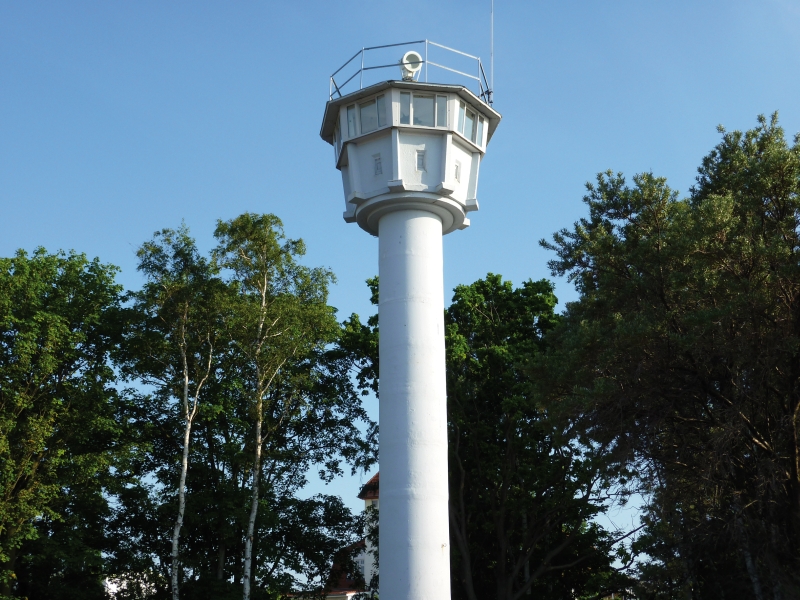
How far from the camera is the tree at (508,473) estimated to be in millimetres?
32125

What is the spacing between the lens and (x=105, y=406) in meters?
31.9

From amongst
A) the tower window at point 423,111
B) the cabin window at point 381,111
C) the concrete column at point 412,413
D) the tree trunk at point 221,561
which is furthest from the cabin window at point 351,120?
the tree trunk at point 221,561

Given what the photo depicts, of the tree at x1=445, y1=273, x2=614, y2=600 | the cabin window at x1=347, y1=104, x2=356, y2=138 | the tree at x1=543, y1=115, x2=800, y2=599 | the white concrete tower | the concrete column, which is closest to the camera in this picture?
the concrete column

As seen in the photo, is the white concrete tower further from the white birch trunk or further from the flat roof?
the white birch trunk

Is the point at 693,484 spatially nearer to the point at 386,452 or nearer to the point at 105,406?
the point at 386,452

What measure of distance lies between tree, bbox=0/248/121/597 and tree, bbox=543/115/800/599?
17110 mm

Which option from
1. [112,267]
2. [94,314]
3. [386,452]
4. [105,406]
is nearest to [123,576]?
[105,406]

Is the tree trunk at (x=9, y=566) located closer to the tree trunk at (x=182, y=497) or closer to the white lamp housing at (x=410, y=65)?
the tree trunk at (x=182, y=497)

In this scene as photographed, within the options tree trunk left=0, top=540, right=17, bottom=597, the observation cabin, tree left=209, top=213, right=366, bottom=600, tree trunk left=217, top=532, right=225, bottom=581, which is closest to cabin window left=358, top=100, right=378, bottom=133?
the observation cabin

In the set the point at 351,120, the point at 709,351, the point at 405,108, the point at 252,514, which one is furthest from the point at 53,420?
the point at 709,351

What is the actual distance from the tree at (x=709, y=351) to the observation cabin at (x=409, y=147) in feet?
13.9

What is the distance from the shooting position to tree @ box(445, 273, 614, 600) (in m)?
32.1

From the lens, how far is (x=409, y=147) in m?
21.0

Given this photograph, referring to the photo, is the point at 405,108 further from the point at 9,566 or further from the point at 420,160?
the point at 9,566
